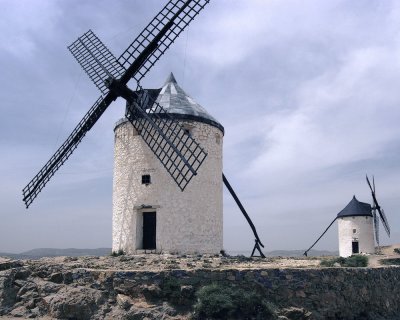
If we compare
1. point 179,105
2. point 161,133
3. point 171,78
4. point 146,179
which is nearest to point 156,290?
point 161,133

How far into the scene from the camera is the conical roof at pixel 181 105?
16.2m

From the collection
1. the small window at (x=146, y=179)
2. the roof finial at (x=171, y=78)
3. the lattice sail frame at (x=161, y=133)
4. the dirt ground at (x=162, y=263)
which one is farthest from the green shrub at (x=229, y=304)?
the roof finial at (x=171, y=78)

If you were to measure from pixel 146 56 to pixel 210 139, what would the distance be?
12.5ft

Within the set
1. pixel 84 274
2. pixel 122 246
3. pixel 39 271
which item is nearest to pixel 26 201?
pixel 122 246

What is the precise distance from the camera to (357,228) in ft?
102

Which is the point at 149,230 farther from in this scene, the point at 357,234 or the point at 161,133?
the point at 357,234

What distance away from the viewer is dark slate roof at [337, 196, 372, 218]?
31.4m

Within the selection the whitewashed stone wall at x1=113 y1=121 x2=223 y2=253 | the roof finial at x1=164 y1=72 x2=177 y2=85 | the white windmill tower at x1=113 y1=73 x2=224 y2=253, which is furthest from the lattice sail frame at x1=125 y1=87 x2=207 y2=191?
the roof finial at x1=164 y1=72 x2=177 y2=85

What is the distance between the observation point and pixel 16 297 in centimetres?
1128

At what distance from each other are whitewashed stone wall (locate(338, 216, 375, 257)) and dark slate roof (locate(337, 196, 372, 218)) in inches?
11.1

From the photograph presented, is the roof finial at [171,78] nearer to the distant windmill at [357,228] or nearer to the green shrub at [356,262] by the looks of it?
the green shrub at [356,262]

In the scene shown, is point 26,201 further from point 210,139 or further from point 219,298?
point 219,298

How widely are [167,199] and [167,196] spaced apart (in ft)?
0.34

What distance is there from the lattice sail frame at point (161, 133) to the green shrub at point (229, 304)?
5.12 m
